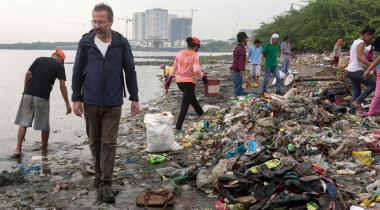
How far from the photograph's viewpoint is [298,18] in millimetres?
31969

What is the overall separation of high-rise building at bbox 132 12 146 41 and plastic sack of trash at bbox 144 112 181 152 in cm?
17751

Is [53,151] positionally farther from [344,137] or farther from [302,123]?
[344,137]

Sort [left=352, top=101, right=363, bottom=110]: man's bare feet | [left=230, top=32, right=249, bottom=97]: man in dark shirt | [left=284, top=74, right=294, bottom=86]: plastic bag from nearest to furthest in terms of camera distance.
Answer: [left=352, top=101, right=363, bottom=110]: man's bare feet, [left=230, top=32, right=249, bottom=97]: man in dark shirt, [left=284, top=74, right=294, bottom=86]: plastic bag

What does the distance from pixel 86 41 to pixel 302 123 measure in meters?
4.25

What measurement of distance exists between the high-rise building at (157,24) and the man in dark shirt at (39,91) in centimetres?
17039

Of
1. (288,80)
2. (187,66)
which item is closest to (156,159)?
(187,66)

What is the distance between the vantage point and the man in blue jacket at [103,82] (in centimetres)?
455

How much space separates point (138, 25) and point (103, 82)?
A: 184 metres

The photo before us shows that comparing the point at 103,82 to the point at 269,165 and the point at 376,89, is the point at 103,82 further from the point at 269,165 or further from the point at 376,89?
the point at 376,89

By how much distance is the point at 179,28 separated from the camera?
6747 inches

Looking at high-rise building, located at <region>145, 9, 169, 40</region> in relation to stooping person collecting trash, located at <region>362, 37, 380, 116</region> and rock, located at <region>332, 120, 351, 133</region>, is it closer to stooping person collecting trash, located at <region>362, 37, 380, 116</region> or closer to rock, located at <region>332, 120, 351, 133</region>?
stooping person collecting trash, located at <region>362, 37, 380, 116</region>

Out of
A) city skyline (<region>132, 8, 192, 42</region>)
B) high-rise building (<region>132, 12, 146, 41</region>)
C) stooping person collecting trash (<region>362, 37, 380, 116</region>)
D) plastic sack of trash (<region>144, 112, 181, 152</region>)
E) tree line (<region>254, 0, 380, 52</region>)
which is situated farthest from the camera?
high-rise building (<region>132, 12, 146, 41</region>)

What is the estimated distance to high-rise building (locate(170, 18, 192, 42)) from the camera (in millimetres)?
165125

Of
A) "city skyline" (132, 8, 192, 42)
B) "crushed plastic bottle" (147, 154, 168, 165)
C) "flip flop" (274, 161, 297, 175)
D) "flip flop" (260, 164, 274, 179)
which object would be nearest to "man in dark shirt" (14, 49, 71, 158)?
"crushed plastic bottle" (147, 154, 168, 165)
